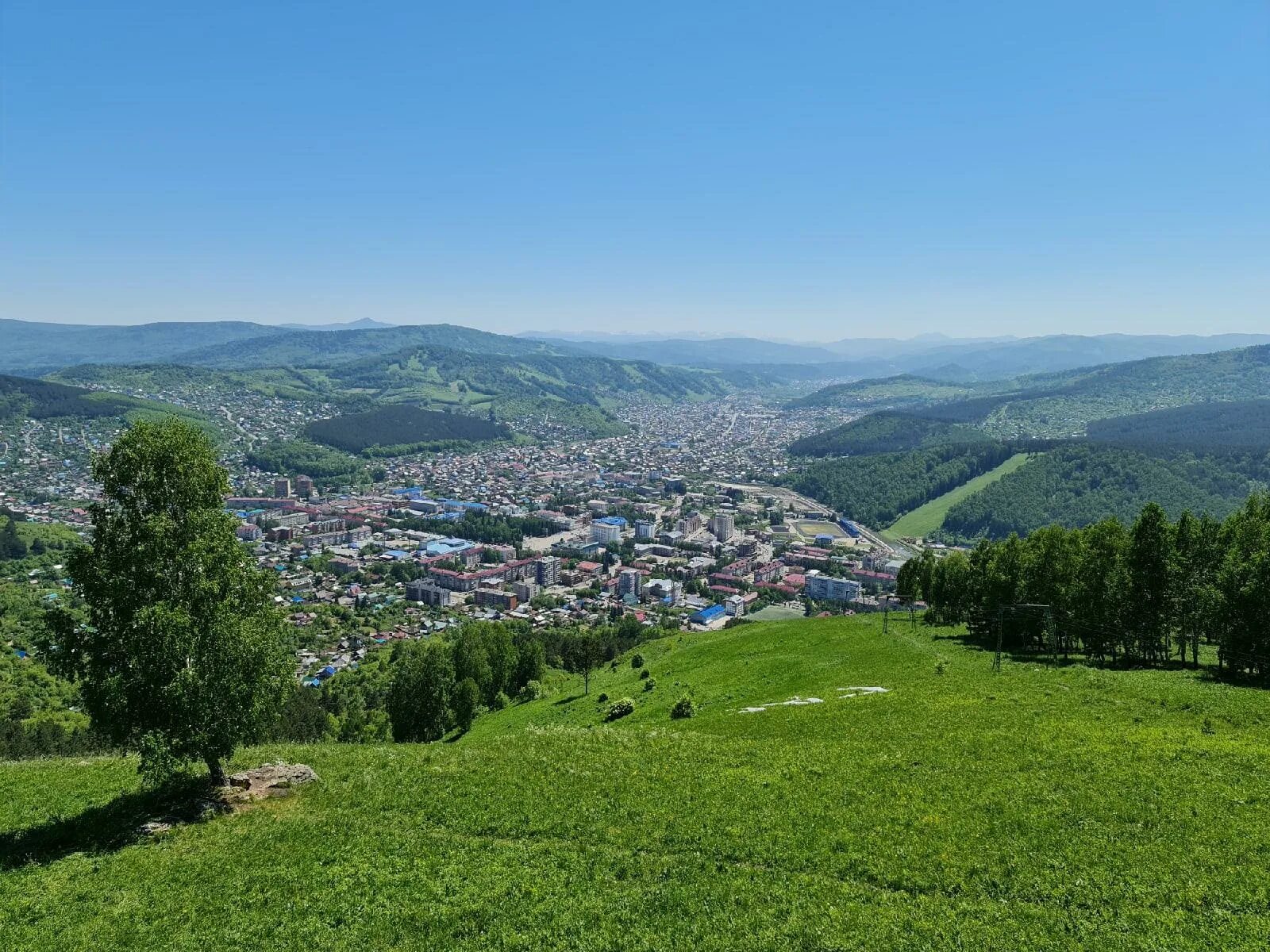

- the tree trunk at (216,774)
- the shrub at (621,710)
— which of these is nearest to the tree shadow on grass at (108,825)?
the tree trunk at (216,774)

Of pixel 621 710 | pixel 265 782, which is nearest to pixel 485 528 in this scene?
pixel 621 710

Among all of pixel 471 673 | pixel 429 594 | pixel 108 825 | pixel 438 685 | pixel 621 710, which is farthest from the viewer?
pixel 429 594

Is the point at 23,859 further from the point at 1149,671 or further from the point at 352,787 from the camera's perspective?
the point at 1149,671

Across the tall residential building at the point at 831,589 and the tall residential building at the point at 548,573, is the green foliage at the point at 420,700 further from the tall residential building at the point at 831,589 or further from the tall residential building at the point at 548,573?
the tall residential building at the point at 548,573

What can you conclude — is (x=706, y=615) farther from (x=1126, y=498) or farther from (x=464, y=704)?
(x=1126, y=498)

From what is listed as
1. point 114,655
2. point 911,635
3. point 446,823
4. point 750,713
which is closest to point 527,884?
point 446,823

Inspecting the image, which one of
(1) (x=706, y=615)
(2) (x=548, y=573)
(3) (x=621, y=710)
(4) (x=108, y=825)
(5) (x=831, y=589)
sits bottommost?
(2) (x=548, y=573)
